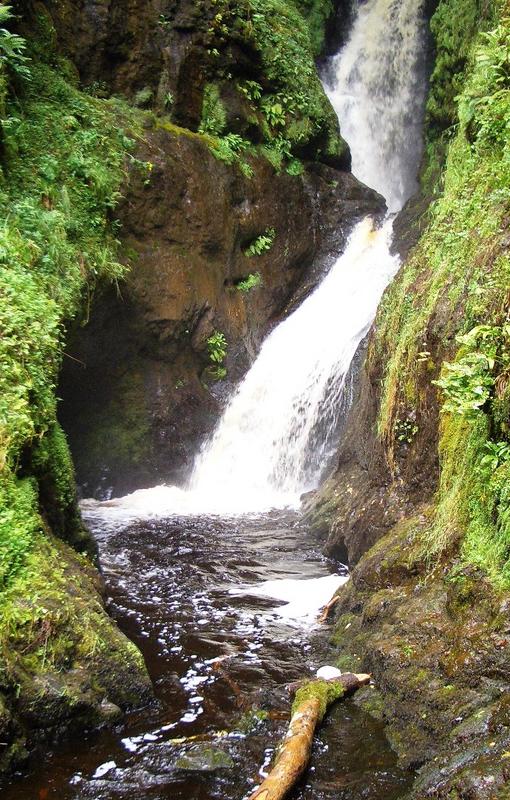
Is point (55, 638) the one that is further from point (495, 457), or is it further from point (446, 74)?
point (446, 74)

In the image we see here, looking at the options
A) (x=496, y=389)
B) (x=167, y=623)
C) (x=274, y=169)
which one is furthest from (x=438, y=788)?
(x=274, y=169)

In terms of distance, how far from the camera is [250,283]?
41.5 feet

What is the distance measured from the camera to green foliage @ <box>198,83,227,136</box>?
12508 millimetres

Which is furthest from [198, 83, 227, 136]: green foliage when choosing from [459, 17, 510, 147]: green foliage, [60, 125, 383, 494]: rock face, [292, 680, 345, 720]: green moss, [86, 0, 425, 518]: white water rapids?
[292, 680, 345, 720]: green moss

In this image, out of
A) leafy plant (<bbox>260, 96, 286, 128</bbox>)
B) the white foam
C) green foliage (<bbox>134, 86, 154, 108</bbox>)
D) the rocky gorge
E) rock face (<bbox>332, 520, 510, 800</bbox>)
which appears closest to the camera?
rock face (<bbox>332, 520, 510, 800</bbox>)

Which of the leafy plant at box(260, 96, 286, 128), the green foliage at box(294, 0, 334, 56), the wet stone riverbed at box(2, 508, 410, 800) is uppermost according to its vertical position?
the green foliage at box(294, 0, 334, 56)

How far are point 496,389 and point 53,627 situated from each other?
319 cm

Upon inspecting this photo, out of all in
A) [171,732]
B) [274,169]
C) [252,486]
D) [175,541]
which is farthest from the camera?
[274,169]

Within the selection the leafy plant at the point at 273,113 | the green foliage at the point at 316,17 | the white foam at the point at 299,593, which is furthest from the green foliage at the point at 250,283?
the green foliage at the point at 316,17

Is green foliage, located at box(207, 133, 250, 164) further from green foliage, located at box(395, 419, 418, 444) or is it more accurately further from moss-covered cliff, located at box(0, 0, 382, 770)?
green foliage, located at box(395, 419, 418, 444)

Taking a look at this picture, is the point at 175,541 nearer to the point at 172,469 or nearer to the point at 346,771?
the point at 172,469

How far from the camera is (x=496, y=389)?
420cm

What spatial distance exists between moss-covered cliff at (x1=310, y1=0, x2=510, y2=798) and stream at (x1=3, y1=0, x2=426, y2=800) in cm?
41

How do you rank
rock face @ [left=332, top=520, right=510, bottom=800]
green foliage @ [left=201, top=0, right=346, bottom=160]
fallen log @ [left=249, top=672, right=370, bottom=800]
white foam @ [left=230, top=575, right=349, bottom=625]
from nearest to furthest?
rock face @ [left=332, top=520, right=510, bottom=800] → fallen log @ [left=249, top=672, right=370, bottom=800] → white foam @ [left=230, top=575, right=349, bottom=625] → green foliage @ [left=201, top=0, right=346, bottom=160]
